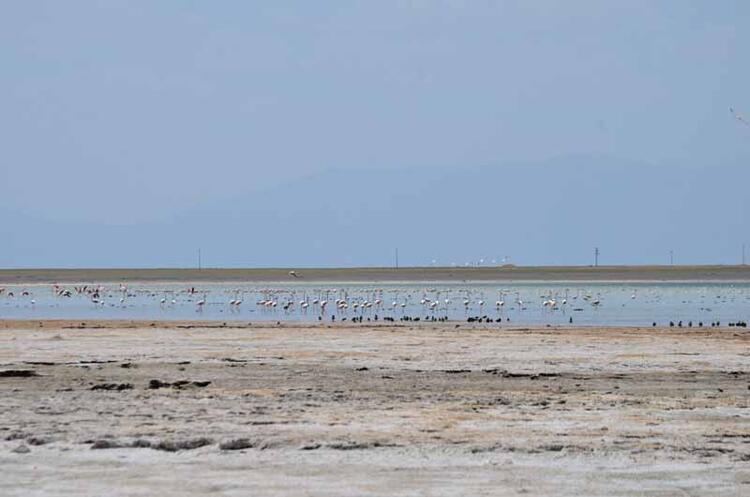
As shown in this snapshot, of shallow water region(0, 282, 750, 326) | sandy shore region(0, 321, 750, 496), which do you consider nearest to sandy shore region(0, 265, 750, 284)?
shallow water region(0, 282, 750, 326)

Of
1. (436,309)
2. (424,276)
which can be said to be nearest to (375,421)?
(436,309)

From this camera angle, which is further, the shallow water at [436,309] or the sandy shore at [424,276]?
the sandy shore at [424,276]

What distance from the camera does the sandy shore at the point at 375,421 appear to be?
10.3 m

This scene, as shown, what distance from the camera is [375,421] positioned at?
1345cm

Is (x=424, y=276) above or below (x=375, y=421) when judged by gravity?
above

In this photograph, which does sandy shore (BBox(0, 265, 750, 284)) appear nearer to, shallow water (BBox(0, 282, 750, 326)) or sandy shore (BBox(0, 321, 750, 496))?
shallow water (BBox(0, 282, 750, 326))

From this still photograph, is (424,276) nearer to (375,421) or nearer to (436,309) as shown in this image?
(436,309)

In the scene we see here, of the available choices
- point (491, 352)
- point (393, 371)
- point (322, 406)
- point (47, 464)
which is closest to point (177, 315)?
point (491, 352)

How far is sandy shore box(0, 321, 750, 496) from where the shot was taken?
10.3m

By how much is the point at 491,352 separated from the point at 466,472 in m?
13.1

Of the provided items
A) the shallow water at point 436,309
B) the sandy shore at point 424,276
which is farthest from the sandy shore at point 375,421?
the sandy shore at point 424,276

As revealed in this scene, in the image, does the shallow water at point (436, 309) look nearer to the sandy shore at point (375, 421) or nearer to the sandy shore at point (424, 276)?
the sandy shore at point (375, 421)

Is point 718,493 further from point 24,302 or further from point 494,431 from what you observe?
point 24,302

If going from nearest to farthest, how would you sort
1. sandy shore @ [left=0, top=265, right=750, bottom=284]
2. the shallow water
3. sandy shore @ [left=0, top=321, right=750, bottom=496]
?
sandy shore @ [left=0, top=321, right=750, bottom=496], the shallow water, sandy shore @ [left=0, top=265, right=750, bottom=284]
